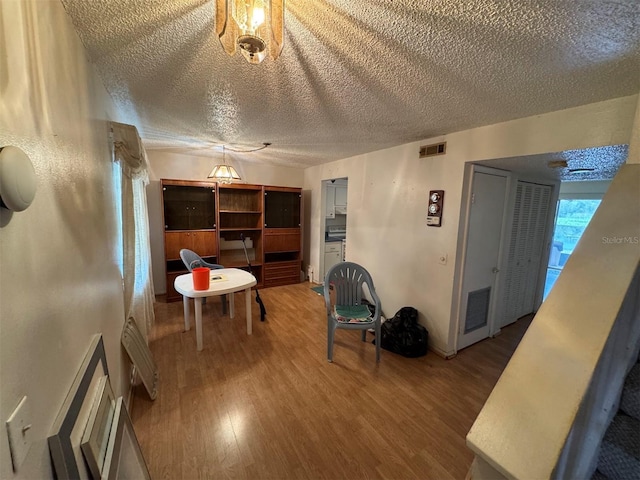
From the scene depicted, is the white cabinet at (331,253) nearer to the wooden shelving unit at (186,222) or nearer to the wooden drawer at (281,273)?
the wooden drawer at (281,273)

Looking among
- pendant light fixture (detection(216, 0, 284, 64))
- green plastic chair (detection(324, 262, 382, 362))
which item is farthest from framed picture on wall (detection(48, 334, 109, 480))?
green plastic chair (detection(324, 262, 382, 362))

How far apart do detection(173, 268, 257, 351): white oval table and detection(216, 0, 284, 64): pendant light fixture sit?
7.68 feet

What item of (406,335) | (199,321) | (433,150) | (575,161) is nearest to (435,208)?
(433,150)

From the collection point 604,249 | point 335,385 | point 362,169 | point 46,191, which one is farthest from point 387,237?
point 46,191

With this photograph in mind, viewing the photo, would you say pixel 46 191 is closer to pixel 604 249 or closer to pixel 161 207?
pixel 604 249

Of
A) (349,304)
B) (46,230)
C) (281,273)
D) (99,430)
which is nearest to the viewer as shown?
(46,230)

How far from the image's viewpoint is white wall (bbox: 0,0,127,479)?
59 centimetres

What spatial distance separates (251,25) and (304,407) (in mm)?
2309

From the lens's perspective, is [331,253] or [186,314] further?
[331,253]

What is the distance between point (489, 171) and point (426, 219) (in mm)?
766

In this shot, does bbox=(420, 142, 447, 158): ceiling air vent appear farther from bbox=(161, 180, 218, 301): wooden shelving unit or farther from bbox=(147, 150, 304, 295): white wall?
bbox=(161, 180, 218, 301): wooden shelving unit

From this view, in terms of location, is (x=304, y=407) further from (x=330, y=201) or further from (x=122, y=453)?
(x=330, y=201)

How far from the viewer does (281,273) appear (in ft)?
16.1

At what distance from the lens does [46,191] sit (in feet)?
2.62
